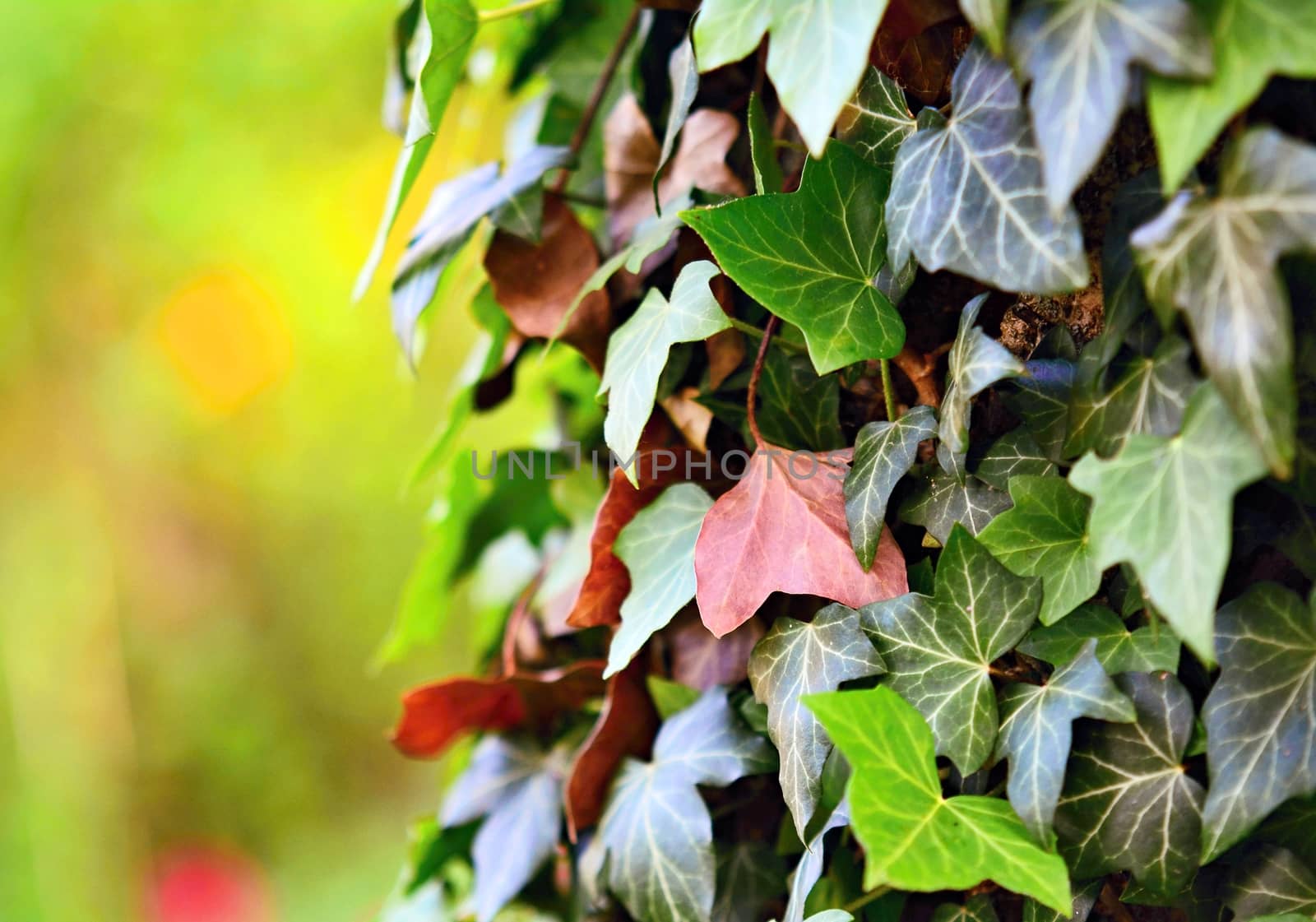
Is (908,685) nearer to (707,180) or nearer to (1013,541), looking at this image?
(1013,541)

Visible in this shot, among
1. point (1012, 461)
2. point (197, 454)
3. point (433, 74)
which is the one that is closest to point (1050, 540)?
point (1012, 461)

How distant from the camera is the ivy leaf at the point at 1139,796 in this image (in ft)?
1.13

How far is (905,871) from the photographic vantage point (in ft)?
1.04

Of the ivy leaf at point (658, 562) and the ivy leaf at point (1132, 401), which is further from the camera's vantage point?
the ivy leaf at point (658, 562)

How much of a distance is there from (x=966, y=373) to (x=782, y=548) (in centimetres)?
11

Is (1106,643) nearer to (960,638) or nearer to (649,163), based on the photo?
(960,638)

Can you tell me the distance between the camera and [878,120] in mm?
394

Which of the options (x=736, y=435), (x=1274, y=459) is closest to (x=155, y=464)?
(x=736, y=435)

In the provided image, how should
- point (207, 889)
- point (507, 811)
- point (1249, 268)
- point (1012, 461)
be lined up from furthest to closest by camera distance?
1. point (207, 889)
2. point (507, 811)
3. point (1012, 461)
4. point (1249, 268)

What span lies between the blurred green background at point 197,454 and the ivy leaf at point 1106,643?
5.27 feet

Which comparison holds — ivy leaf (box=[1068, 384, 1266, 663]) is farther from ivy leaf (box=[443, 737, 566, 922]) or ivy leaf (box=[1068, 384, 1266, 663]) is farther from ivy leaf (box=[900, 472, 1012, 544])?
ivy leaf (box=[443, 737, 566, 922])

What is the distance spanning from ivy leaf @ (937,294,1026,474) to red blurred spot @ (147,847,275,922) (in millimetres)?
1953

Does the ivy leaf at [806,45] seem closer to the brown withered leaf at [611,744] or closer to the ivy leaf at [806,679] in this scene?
the ivy leaf at [806,679]

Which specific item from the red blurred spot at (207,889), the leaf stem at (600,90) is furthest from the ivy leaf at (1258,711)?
the red blurred spot at (207,889)
